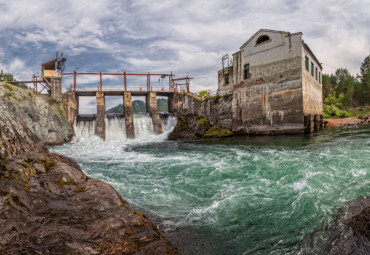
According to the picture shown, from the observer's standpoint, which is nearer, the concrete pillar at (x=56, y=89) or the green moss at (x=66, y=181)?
the green moss at (x=66, y=181)

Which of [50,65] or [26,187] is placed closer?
[26,187]

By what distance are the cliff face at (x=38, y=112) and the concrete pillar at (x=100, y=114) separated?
3.38m

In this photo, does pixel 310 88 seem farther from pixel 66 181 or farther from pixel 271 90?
pixel 66 181

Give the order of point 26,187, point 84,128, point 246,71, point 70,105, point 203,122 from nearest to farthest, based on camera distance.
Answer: point 26,187 → point 246,71 → point 203,122 → point 84,128 → point 70,105

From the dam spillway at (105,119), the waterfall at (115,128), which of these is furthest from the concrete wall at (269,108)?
the waterfall at (115,128)

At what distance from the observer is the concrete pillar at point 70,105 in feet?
95.7

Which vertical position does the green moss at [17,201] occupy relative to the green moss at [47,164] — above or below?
below

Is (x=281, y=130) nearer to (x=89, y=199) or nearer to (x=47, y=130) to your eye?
(x=89, y=199)

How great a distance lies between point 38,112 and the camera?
2455cm

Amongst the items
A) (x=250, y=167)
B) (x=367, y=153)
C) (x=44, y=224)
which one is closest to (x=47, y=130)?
(x=250, y=167)

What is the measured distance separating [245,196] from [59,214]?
5.26 meters

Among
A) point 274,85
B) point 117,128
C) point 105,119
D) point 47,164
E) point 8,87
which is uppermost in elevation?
point 8,87

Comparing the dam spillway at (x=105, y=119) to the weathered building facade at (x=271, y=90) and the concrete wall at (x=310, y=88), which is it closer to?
the weathered building facade at (x=271, y=90)

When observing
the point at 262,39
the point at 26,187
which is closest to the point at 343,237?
the point at 26,187
